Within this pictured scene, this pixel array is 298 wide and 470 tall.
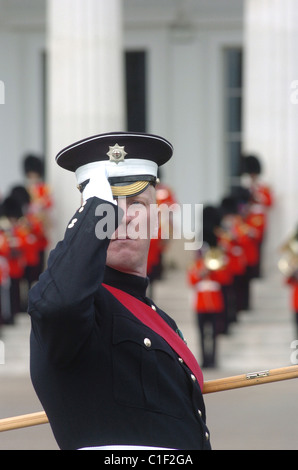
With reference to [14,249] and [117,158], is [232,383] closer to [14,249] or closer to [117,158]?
[117,158]

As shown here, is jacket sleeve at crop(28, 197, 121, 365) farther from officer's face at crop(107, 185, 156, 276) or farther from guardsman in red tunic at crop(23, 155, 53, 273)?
guardsman in red tunic at crop(23, 155, 53, 273)

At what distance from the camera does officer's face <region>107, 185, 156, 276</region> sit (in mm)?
2654

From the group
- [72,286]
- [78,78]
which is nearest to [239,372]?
[78,78]

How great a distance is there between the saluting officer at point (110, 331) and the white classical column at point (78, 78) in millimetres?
10387

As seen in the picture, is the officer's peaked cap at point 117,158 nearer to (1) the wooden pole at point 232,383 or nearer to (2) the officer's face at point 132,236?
(2) the officer's face at point 132,236

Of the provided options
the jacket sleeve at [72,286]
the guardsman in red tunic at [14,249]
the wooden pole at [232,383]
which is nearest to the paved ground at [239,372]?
the guardsman in red tunic at [14,249]

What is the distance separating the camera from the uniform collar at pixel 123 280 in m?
2.76

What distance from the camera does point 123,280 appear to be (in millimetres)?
2771

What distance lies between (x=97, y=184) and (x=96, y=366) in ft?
1.34

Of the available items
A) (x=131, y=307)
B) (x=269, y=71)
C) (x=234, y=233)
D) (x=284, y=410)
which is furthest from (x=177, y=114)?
(x=131, y=307)

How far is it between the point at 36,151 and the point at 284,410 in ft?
36.4

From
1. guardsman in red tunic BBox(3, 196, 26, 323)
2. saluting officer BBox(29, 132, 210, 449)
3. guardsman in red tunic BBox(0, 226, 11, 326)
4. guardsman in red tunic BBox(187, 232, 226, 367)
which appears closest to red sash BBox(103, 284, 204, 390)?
saluting officer BBox(29, 132, 210, 449)

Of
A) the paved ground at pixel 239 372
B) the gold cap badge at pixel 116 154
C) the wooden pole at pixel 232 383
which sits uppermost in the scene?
the gold cap badge at pixel 116 154

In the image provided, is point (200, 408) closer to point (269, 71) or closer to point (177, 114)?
point (269, 71)
